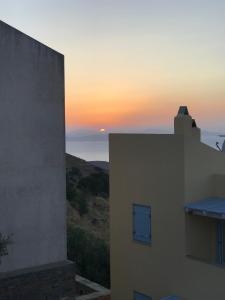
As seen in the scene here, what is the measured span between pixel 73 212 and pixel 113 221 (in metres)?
20.7

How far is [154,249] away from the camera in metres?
11.4

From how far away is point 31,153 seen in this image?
9211mm

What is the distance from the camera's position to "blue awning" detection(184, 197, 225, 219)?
9.82 m

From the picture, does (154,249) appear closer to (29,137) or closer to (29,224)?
(29,224)

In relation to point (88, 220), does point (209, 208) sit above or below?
above

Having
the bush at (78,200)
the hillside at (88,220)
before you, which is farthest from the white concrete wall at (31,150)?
the bush at (78,200)

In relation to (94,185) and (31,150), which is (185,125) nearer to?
(31,150)

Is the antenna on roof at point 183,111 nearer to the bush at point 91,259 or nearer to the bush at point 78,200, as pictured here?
the bush at point 91,259

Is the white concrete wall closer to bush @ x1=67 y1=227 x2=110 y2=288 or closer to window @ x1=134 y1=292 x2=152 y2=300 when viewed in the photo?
window @ x1=134 y1=292 x2=152 y2=300

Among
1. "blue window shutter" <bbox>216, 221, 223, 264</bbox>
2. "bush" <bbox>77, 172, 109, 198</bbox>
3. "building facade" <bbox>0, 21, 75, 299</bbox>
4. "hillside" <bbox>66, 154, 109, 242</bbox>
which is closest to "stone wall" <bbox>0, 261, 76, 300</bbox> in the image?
"building facade" <bbox>0, 21, 75, 299</bbox>

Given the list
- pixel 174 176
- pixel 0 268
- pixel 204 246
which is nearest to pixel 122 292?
pixel 204 246

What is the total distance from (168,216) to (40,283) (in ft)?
Result: 11.3

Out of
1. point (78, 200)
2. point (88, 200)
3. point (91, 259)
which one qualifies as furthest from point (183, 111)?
point (88, 200)

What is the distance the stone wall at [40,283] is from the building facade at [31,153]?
73 mm
